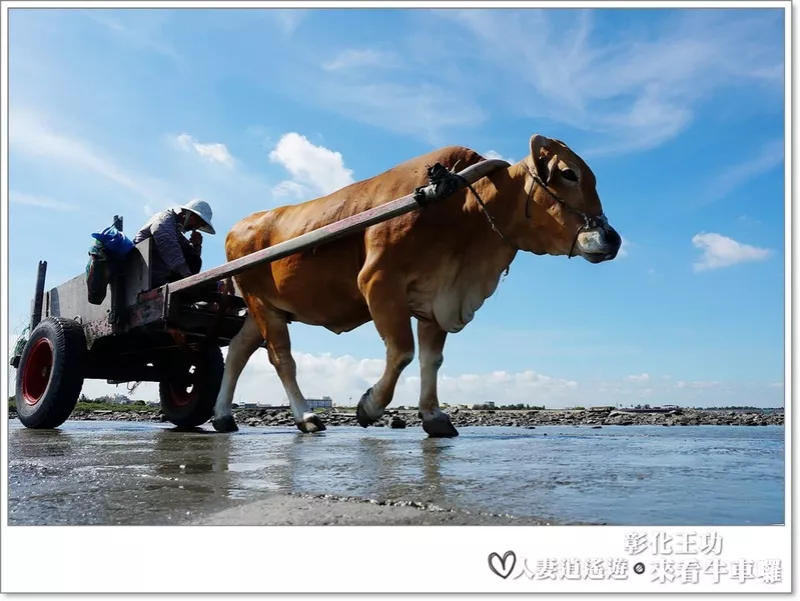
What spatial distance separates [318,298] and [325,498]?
334cm

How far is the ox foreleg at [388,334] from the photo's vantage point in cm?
459

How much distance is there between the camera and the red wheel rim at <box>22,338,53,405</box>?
726 centimetres

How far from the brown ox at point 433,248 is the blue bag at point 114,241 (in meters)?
1.75

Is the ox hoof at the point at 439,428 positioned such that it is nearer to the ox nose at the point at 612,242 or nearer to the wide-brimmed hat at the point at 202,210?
the ox nose at the point at 612,242

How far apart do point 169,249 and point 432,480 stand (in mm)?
4626

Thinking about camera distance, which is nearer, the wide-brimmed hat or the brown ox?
the brown ox

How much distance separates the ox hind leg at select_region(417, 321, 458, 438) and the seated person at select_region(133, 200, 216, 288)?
247 centimetres

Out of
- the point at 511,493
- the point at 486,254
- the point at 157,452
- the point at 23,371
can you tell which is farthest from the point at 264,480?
the point at 23,371

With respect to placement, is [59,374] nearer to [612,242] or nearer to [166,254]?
[166,254]

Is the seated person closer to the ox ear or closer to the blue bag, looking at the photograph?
the blue bag

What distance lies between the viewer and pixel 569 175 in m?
4.54
